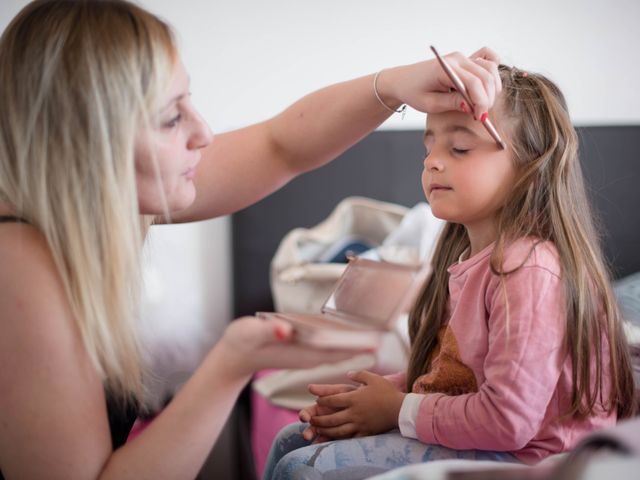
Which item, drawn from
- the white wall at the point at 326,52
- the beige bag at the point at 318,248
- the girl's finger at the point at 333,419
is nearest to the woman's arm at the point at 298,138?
the girl's finger at the point at 333,419

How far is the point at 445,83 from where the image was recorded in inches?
34.6

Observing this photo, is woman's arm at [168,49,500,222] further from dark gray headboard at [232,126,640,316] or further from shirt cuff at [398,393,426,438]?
dark gray headboard at [232,126,640,316]

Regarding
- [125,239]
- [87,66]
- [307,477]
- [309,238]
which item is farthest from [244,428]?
[87,66]

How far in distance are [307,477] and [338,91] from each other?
62 cm

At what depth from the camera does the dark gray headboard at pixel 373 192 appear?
214 cm

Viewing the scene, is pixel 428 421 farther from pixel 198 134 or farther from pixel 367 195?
pixel 367 195

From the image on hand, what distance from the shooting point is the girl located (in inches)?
32.1

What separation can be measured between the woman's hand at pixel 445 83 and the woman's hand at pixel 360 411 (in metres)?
0.41

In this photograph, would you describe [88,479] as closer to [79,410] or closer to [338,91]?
[79,410]

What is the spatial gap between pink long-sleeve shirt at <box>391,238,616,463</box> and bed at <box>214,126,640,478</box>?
1332 mm

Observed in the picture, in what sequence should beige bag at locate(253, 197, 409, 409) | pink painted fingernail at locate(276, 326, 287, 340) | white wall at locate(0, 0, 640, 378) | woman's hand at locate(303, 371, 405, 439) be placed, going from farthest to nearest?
white wall at locate(0, 0, 640, 378)
beige bag at locate(253, 197, 409, 409)
woman's hand at locate(303, 371, 405, 439)
pink painted fingernail at locate(276, 326, 287, 340)

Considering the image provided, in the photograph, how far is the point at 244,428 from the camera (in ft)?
6.55

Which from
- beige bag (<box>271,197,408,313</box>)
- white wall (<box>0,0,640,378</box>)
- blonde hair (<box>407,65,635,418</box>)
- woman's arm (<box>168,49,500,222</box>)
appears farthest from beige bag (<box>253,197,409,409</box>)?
blonde hair (<box>407,65,635,418</box>)

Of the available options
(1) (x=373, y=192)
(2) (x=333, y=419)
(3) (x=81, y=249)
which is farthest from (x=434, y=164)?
(1) (x=373, y=192)
